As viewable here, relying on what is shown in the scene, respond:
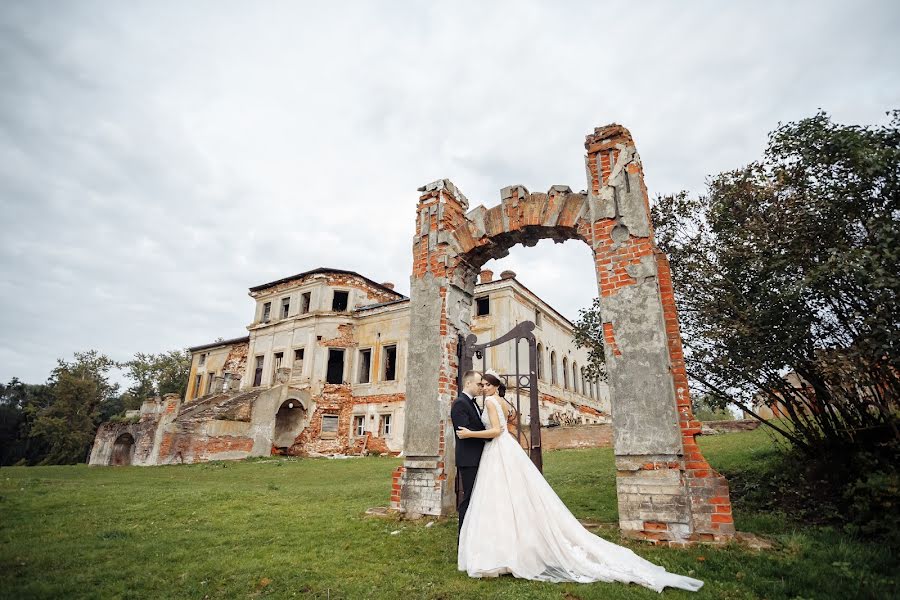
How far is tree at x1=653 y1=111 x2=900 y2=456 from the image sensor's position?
4.94 meters

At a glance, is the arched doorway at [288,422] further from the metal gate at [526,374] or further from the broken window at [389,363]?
the metal gate at [526,374]

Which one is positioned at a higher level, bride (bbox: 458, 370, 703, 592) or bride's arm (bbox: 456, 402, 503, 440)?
bride's arm (bbox: 456, 402, 503, 440)

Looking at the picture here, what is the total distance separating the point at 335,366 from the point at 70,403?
87.6ft

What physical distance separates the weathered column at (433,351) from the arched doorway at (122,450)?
27113 mm

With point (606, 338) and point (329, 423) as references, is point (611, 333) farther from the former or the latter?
point (329, 423)

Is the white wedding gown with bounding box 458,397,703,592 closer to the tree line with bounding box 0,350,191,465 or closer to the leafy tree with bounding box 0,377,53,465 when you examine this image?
the tree line with bounding box 0,350,191,465

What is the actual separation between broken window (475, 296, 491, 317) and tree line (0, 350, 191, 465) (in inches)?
951

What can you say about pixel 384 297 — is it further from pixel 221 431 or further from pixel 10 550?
pixel 10 550

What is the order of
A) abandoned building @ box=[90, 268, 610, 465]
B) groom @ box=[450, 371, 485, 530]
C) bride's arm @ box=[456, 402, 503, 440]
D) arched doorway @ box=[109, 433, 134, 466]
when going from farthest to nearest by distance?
arched doorway @ box=[109, 433, 134, 466] < abandoned building @ box=[90, 268, 610, 465] < groom @ box=[450, 371, 485, 530] < bride's arm @ box=[456, 402, 503, 440]

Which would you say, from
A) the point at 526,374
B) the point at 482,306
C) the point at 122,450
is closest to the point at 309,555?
the point at 526,374

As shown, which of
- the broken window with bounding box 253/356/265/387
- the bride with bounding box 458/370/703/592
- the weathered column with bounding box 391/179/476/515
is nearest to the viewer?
the bride with bounding box 458/370/703/592

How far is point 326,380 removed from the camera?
2767 cm

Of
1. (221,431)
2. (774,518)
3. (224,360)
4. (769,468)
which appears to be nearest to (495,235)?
(774,518)

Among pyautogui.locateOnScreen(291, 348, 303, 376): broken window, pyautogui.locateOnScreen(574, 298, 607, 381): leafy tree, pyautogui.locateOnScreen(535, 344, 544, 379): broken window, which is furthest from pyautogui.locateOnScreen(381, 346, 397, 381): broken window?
pyautogui.locateOnScreen(574, 298, 607, 381): leafy tree
